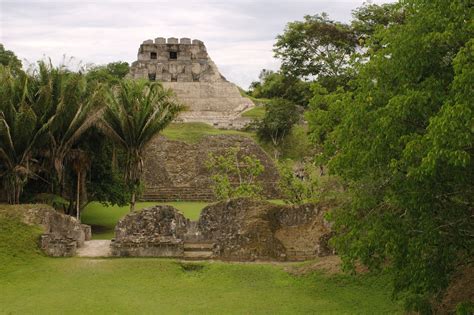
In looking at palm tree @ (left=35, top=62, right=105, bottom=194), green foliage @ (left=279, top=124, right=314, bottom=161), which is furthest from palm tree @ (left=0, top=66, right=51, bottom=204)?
green foliage @ (left=279, top=124, right=314, bottom=161)

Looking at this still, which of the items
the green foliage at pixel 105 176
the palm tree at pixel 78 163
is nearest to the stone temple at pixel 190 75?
the green foliage at pixel 105 176

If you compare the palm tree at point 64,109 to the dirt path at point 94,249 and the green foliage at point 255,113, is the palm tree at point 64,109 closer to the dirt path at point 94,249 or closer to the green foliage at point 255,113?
the dirt path at point 94,249

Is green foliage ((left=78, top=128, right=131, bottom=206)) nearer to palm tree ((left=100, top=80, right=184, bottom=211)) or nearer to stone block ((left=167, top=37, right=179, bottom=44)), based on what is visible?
palm tree ((left=100, top=80, right=184, bottom=211))

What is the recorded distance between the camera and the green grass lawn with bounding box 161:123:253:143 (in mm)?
35441

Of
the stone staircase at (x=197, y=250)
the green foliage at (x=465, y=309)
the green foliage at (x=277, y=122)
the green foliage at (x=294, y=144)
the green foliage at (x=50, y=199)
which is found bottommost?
the stone staircase at (x=197, y=250)

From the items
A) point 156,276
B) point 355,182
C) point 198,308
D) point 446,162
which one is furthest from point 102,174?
point 446,162

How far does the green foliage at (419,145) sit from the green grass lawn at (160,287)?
9.21 ft

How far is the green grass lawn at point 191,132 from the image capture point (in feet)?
116

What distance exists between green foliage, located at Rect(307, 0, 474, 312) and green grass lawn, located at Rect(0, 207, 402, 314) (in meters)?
2.81

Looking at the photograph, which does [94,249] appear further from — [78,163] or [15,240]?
[78,163]

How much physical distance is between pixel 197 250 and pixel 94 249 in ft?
8.46

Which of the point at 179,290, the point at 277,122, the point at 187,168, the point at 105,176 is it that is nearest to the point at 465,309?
the point at 179,290

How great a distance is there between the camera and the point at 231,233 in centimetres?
1534

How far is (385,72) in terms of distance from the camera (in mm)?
9461
